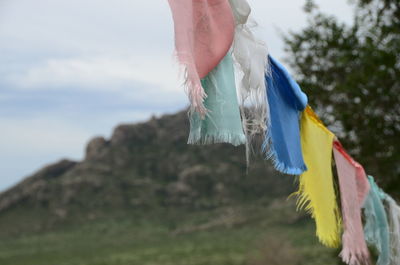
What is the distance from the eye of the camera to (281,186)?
6056 centimetres

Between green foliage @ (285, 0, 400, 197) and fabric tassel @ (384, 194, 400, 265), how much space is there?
410 centimetres

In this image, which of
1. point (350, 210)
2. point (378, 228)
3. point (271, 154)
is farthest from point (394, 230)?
point (271, 154)

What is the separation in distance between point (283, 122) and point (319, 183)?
62 centimetres

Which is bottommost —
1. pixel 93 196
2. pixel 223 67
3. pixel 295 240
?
pixel 295 240

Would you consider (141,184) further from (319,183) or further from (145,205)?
(319,183)

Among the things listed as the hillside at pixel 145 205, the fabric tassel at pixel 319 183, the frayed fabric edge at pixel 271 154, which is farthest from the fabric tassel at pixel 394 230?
the hillside at pixel 145 205

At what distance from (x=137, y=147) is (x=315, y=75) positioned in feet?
203

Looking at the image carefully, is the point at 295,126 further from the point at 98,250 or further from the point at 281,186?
the point at 281,186

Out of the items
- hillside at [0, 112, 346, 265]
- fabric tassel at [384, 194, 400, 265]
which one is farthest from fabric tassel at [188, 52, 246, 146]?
hillside at [0, 112, 346, 265]

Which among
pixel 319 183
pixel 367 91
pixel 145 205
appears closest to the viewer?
pixel 319 183

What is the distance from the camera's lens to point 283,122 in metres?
3.07

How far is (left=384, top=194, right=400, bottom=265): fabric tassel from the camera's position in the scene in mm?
4383

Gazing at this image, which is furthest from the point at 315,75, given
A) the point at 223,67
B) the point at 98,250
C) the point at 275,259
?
the point at 98,250

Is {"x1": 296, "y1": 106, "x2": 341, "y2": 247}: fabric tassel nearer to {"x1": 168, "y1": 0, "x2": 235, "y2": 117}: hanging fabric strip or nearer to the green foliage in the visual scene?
{"x1": 168, "y1": 0, "x2": 235, "y2": 117}: hanging fabric strip
